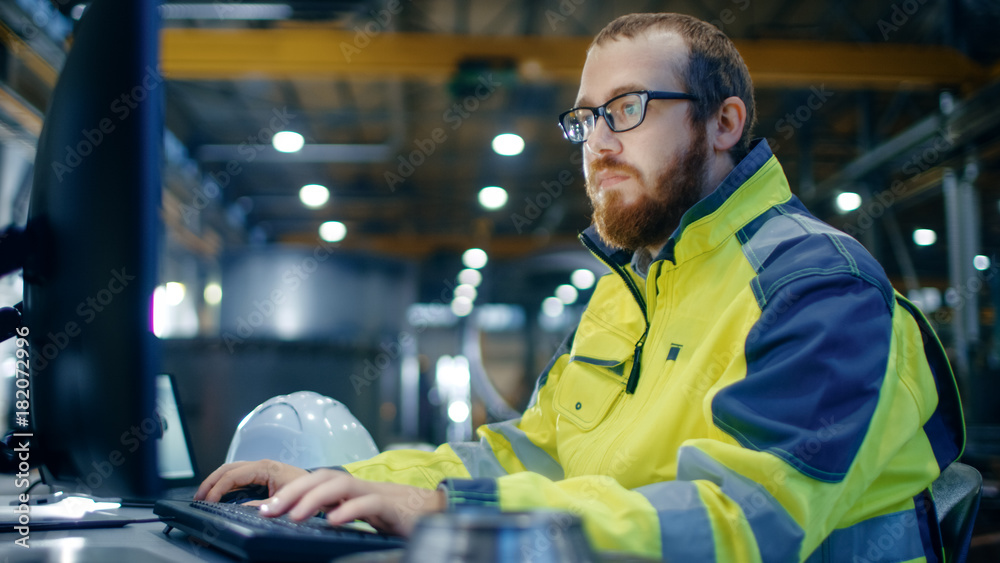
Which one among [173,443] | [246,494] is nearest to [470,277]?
[173,443]

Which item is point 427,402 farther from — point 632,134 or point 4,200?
point 632,134

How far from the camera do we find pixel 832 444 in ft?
2.15

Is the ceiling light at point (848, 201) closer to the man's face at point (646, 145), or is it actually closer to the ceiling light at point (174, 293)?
the man's face at point (646, 145)

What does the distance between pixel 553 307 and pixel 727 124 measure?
1382 centimetres

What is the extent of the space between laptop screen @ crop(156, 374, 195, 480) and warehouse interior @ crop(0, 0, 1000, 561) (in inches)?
21.1

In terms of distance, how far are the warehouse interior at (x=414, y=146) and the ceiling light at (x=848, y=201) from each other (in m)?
0.03

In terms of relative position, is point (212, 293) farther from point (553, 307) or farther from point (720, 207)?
point (720, 207)

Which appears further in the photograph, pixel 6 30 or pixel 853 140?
pixel 853 140

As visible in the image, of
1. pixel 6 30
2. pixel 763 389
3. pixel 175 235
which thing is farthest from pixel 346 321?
pixel 763 389

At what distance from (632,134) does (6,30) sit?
146 inches
